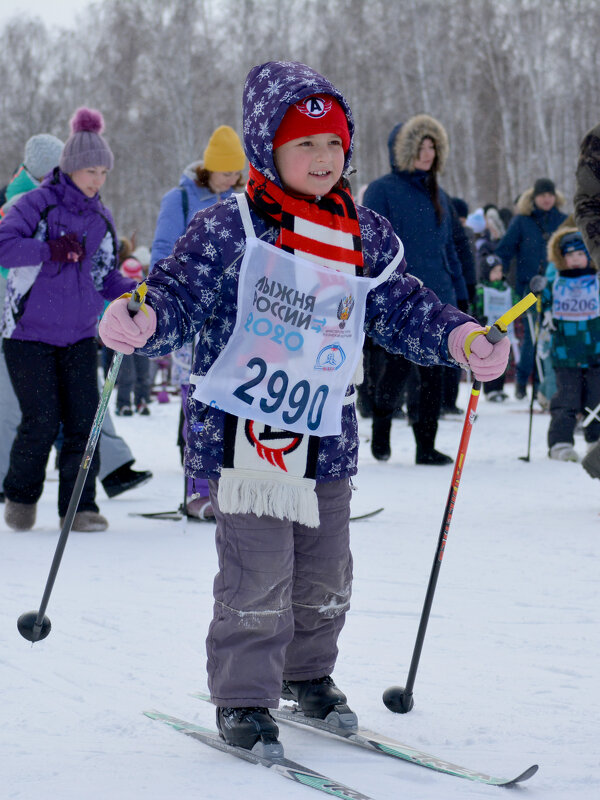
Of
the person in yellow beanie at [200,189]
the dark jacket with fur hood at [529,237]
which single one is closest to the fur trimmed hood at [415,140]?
the person in yellow beanie at [200,189]

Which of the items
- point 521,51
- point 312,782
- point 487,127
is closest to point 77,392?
point 312,782

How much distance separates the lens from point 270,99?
2770 millimetres

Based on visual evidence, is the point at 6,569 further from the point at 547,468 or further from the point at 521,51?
the point at 521,51

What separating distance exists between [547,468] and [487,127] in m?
29.1

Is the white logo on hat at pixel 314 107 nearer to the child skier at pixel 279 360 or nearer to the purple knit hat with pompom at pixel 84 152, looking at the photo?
the child skier at pixel 279 360

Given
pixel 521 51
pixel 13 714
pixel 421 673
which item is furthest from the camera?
pixel 521 51

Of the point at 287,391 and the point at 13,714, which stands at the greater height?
the point at 287,391

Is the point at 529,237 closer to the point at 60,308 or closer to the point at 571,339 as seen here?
the point at 571,339

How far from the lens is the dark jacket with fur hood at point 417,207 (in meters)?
7.28

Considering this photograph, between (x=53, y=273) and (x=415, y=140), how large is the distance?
2902 millimetres

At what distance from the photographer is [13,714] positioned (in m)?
2.84

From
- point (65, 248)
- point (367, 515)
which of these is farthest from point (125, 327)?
point (367, 515)

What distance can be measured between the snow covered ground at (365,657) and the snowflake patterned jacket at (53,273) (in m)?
0.97

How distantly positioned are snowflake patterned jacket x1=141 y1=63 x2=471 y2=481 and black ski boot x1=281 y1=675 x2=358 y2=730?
20.7 inches
